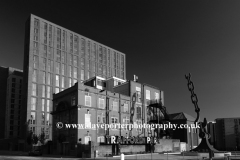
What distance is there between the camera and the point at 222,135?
10131cm

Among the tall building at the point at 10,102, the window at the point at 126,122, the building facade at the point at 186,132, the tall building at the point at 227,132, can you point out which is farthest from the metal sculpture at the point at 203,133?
the tall building at the point at 10,102

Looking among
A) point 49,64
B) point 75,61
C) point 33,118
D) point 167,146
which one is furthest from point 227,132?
point 33,118

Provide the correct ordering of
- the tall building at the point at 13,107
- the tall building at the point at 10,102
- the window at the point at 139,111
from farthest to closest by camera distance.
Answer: the tall building at the point at 10,102
the tall building at the point at 13,107
the window at the point at 139,111

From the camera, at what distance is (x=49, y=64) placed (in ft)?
286

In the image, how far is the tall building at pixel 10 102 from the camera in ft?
324

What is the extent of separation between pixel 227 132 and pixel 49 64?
7393cm

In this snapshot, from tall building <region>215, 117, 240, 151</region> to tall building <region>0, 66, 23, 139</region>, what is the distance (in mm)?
80628

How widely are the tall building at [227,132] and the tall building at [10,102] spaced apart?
80628mm

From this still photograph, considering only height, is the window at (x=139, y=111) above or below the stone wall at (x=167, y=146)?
above

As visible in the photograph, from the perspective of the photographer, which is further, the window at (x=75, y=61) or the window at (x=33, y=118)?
the window at (x=75, y=61)

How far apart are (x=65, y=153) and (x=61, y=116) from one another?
788cm

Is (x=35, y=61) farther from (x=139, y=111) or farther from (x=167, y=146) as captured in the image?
(x=167, y=146)

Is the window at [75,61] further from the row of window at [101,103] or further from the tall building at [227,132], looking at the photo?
the tall building at [227,132]

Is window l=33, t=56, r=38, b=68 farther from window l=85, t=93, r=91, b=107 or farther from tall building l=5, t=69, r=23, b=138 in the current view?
window l=85, t=93, r=91, b=107
